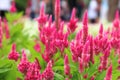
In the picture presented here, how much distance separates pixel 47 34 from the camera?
279cm

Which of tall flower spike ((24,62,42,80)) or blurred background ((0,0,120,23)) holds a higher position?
blurred background ((0,0,120,23))

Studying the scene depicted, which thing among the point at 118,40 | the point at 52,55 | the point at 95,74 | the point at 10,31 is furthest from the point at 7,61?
Answer: the point at 10,31

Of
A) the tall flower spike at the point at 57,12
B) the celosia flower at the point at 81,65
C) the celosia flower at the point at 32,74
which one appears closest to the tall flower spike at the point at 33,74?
the celosia flower at the point at 32,74

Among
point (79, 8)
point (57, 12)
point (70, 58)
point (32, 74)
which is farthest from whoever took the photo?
point (79, 8)

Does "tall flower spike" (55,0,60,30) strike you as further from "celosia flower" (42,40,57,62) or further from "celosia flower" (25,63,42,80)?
"celosia flower" (25,63,42,80)

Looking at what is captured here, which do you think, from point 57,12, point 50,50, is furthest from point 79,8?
point 50,50

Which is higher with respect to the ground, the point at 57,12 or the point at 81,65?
the point at 57,12

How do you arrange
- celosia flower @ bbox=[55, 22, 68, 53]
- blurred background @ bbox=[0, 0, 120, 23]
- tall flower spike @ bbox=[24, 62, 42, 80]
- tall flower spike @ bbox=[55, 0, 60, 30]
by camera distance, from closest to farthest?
tall flower spike @ bbox=[24, 62, 42, 80] → celosia flower @ bbox=[55, 22, 68, 53] → tall flower spike @ bbox=[55, 0, 60, 30] → blurred background @ bbox=[0, 0, 120, 23]

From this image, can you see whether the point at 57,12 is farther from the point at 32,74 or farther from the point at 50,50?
the point at 32,74

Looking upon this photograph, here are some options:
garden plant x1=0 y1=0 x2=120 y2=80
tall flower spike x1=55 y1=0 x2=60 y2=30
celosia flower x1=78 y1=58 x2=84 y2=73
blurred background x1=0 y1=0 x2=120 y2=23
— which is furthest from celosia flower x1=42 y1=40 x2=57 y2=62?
blurred background x1=0 y1=0 x2=120 y2=23

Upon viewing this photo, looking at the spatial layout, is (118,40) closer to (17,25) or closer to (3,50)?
(3,50)

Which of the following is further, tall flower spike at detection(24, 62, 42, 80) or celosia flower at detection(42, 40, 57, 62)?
celosia flower at detection(42, 40, 57, 62)

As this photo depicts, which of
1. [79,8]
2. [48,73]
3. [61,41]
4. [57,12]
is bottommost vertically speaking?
[48,73]

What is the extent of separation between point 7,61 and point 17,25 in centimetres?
293
